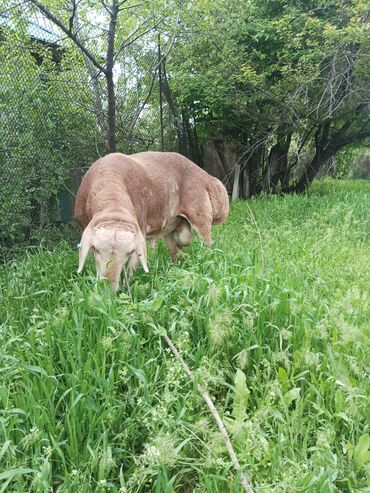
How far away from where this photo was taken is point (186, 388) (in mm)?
2297

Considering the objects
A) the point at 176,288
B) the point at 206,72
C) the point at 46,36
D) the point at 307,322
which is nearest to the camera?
the point at 307,322

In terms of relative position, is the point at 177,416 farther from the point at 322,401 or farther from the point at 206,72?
the point at 206,72

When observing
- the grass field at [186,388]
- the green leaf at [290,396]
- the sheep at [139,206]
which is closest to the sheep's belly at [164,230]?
the sheep at [139,206]

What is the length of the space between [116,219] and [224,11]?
20.6 ft

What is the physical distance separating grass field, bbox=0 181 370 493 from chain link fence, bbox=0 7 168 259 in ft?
7.65

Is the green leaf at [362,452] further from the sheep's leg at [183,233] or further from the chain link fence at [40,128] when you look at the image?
the chain link fence at [40,128]

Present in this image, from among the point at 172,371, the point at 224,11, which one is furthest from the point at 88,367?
the point at 224,11

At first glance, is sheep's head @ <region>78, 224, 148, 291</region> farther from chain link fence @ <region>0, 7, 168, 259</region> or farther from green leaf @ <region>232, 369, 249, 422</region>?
chain link fence @ <region>0, 7, 168, 259</region>

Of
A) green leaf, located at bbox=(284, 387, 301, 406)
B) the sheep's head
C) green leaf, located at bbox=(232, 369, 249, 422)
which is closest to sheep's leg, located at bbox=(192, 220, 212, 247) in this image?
the sheep's head

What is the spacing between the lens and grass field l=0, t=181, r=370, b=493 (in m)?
1.78

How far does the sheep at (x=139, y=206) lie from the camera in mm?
3115

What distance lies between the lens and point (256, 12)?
9414 mm

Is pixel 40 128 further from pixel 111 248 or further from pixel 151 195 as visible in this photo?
pixel 111 248

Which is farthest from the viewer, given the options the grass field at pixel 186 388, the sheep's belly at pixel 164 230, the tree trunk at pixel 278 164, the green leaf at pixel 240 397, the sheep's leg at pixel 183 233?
the tree trunk at pixel 278 164
